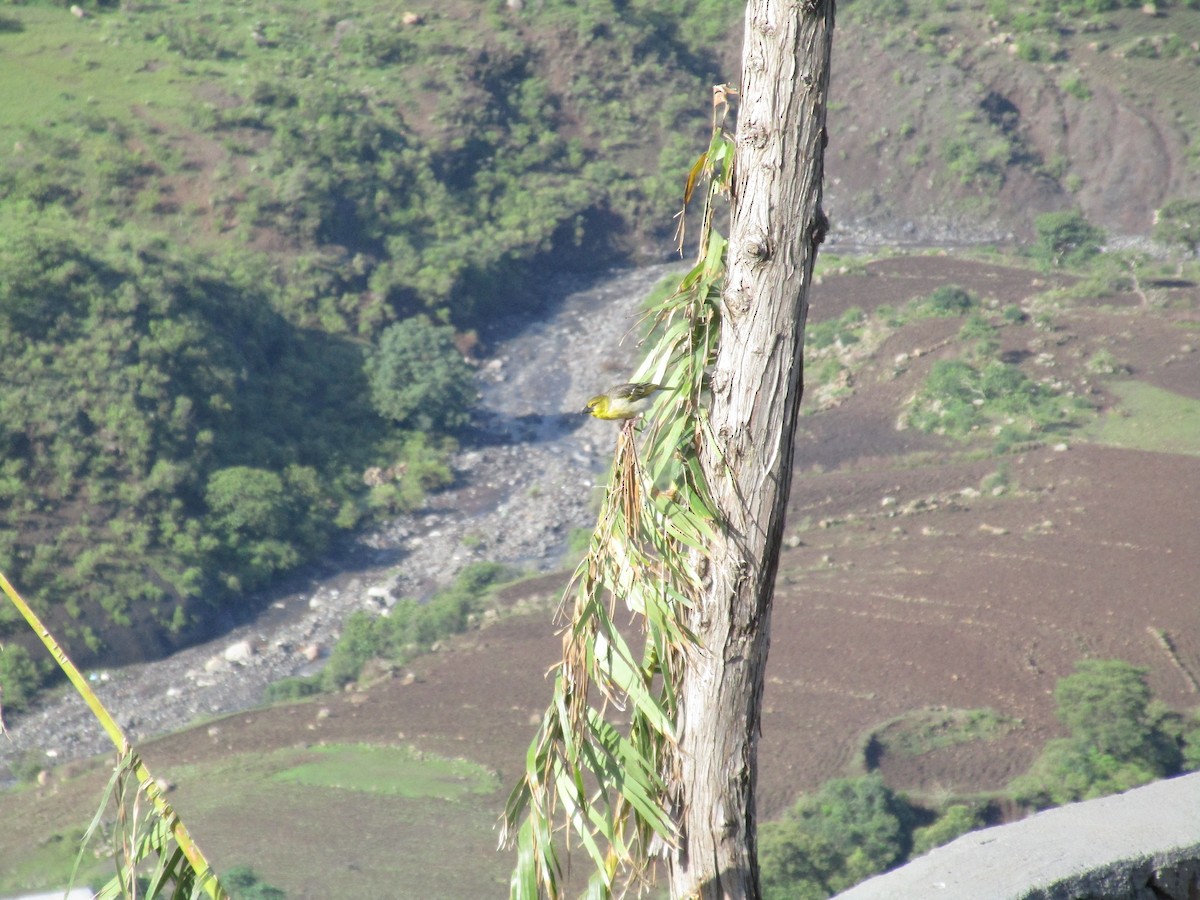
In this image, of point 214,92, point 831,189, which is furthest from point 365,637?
point 831,189

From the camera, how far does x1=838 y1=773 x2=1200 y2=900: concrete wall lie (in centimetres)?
223

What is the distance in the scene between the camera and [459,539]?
12.3m

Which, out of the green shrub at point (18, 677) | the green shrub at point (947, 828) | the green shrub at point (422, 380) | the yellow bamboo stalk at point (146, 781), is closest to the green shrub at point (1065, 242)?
the green shrub at point (422, 380)

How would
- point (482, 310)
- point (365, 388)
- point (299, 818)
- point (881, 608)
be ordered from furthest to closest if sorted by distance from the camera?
point (482, 310) < point (365, 388) < point (881, 608) < point (299, 818)

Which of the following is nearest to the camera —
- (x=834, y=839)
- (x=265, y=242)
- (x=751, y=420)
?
(x=751, y=420)

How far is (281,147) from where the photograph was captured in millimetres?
17859

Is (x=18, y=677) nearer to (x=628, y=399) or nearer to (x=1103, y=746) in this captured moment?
(x=1103, y=746)

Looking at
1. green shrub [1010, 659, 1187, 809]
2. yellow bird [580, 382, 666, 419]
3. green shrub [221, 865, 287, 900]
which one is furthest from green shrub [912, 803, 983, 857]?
yellow bird [580, 382, 666, 419]

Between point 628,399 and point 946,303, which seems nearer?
point 628,399

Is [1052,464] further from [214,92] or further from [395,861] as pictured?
[214,92]

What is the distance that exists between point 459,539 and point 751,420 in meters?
10.8

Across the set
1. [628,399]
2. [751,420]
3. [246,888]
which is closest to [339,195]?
[246,888]

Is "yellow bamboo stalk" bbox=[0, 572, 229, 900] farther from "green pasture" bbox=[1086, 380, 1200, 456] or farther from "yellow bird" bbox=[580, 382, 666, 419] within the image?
"green pasture" bbox=[1086, 380, 1200, 456]

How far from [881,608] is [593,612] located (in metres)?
8.49
